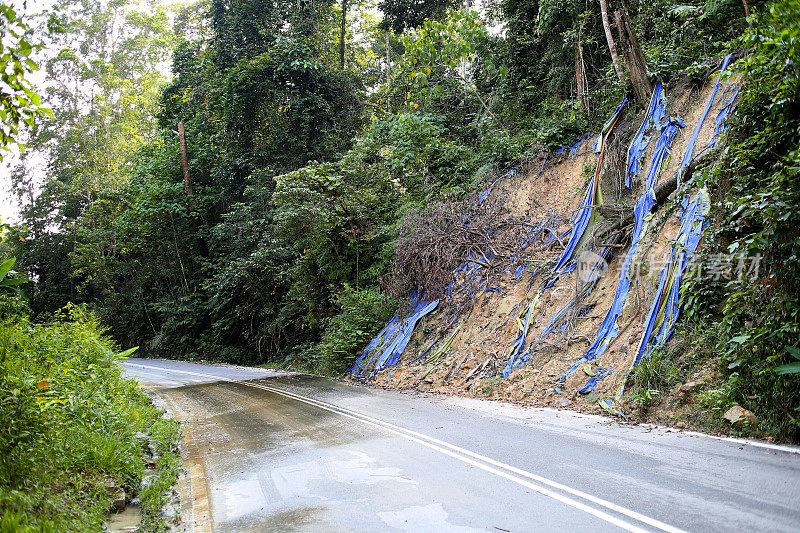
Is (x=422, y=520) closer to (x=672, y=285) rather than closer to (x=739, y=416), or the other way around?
(x=739, y=416)

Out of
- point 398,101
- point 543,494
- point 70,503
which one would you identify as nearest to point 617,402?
point 543,494

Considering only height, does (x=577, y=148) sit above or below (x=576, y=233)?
above

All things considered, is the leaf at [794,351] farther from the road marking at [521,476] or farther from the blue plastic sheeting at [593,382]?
the blue plastic sheeting at [593,382]

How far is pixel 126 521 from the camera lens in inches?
188

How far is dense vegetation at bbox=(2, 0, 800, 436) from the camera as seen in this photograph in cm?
648

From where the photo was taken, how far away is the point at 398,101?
25344 millimetres

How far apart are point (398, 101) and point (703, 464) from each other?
23054mm

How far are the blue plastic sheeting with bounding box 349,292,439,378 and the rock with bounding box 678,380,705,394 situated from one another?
833 cm

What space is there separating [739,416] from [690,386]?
0.99m

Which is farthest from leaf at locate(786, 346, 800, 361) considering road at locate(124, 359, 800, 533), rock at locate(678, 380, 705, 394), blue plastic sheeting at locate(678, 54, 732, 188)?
blue plastic sheeting at locate(678, 54, 732, 188)

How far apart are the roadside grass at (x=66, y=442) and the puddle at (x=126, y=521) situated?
0.08m

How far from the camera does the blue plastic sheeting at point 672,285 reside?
812 cm

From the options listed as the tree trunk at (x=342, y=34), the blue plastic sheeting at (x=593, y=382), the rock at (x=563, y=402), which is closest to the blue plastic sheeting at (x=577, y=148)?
the blue plastic sheeting at (x=593, y=382)

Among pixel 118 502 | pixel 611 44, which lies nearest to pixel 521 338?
pixel 611 44
